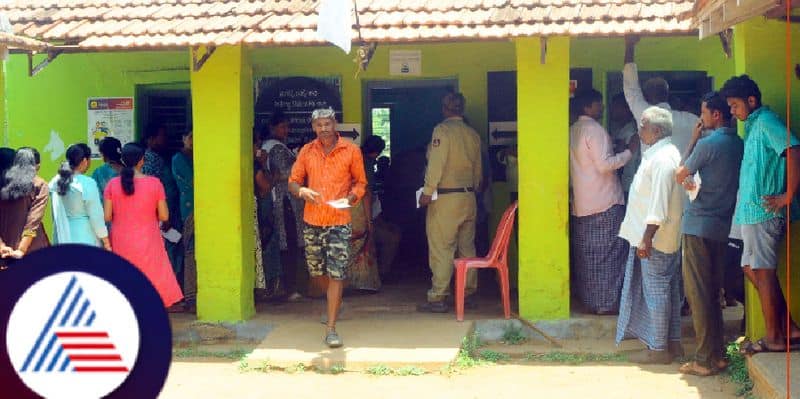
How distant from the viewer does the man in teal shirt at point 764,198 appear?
6199 mm

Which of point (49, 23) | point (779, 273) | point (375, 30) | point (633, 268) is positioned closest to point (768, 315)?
point (779, 273)

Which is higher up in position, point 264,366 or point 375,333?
point 375,333

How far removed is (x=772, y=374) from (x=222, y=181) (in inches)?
181

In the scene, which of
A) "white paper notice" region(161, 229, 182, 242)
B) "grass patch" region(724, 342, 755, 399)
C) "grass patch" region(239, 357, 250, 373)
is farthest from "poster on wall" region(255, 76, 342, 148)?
"grass patch" region(724, 342, 755, 399)

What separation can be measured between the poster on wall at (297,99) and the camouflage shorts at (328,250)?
242cm

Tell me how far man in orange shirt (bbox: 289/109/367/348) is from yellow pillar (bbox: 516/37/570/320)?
1.46m

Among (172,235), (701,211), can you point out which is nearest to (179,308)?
(172,235)

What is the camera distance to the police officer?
27.8 feet

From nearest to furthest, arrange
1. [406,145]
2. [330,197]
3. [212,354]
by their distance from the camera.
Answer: [330,197]
[212,354]
[406,145]

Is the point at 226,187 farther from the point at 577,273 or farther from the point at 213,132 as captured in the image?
the point at 577,273

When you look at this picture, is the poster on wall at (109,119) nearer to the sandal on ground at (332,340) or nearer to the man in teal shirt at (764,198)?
the sandal on ground at (332,340)

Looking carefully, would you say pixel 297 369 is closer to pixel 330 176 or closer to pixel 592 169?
pixel 330 176

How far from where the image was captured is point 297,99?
9.77 meters

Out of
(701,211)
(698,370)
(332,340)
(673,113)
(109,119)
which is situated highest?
(109,119)
